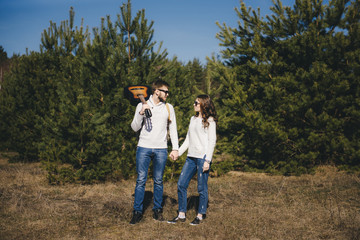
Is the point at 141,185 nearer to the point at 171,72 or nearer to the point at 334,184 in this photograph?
the point at 171,72

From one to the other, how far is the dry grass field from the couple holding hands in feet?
1.30

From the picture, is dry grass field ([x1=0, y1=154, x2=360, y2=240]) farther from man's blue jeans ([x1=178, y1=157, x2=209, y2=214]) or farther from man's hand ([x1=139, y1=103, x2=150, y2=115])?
man's hand ([x1=139, y1=103, x2=150, y2=115])

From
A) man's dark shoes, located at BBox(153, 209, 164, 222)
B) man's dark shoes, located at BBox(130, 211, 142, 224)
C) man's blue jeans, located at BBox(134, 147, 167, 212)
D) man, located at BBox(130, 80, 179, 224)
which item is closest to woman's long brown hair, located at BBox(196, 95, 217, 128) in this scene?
man, located at BBox(130, 80, 179, 224)

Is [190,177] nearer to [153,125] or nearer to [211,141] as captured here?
[211,141]

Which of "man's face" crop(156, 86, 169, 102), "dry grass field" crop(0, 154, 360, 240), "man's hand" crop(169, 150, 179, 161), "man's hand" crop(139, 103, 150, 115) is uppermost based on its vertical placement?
"man's face" crop(156, 86, 169, 102)

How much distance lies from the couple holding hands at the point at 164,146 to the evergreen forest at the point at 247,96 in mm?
2563

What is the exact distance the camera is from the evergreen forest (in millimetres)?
6121

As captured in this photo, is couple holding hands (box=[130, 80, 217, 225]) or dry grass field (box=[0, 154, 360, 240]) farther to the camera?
couple holding hands (box=[130, 80, 217, 225])

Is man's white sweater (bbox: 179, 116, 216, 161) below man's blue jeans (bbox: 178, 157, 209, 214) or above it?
above

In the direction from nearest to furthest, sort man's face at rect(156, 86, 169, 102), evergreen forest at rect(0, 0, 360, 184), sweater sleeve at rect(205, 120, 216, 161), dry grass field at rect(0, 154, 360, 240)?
dry grass field at rect(0, 154, 360, 240) → sweater sleeve at rect(205, 120, 216, 161) → man's face at rect(156, 86, 169, 102) → evergreen forest at rect(0, 0, 360, 184)

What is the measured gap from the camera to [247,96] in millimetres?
7617

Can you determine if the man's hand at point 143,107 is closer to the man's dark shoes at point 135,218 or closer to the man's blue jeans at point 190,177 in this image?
the man's blue jeans at point 190,177

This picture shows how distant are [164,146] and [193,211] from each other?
1440 millimetres

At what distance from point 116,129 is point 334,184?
5402 millimetres
